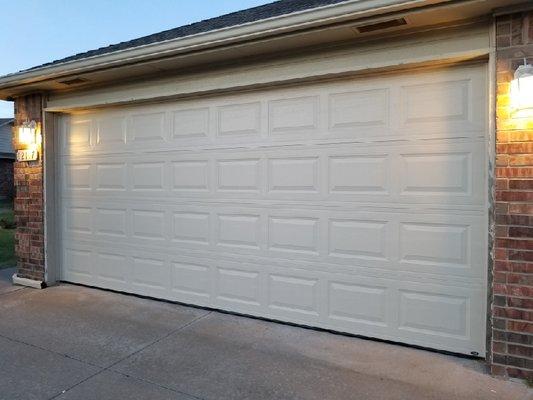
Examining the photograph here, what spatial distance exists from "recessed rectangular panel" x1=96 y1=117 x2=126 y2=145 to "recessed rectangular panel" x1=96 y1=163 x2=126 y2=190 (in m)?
0.29

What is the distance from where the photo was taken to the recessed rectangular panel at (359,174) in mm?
3744

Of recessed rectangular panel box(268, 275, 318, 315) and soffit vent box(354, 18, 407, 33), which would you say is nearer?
soffit vent box(354, 18, 407, 33)

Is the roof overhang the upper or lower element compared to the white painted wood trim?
upper

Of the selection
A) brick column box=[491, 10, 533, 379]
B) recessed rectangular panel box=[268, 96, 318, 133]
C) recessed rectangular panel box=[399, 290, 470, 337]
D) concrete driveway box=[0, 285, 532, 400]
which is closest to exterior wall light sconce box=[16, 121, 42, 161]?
concrete driveway box=[0, 285, 532, 400]

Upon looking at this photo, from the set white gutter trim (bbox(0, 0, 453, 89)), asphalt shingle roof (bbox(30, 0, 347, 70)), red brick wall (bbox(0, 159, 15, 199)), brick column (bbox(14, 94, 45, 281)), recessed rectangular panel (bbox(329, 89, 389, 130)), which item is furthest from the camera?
red brick wall (bbox(0, 159, 15, 199))

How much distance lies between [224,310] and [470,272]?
8.08 feet

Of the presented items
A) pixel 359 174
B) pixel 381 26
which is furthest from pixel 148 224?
Result: pixel 381 26

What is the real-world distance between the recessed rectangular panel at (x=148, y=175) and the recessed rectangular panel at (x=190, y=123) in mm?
443

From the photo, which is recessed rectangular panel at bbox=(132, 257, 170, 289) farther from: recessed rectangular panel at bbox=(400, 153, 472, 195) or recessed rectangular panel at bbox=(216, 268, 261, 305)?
recessed rectangular panel at bbox=(400, 153, 472, 195)

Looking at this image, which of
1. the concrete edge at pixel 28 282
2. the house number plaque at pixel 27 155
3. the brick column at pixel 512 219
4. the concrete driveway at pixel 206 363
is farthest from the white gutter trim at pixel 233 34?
the concrete driveway at pixel 206 363

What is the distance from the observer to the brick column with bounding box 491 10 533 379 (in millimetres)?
3000

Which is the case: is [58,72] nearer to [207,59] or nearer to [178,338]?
[207,59]

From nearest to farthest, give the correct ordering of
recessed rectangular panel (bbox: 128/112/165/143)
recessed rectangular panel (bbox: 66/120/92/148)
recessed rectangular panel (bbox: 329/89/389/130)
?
recessed rectangular panel (bbox: 329/89/389/130) → recessed rectangular panel (bbox: 128/112/165/143) → recessed rectangular panel (bbox: 66/120/92/148)

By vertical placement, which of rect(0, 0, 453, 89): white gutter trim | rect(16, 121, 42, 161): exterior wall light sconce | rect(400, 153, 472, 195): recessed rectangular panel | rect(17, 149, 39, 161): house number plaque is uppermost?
rect(0, 0, 453, 89): white gutter trim
